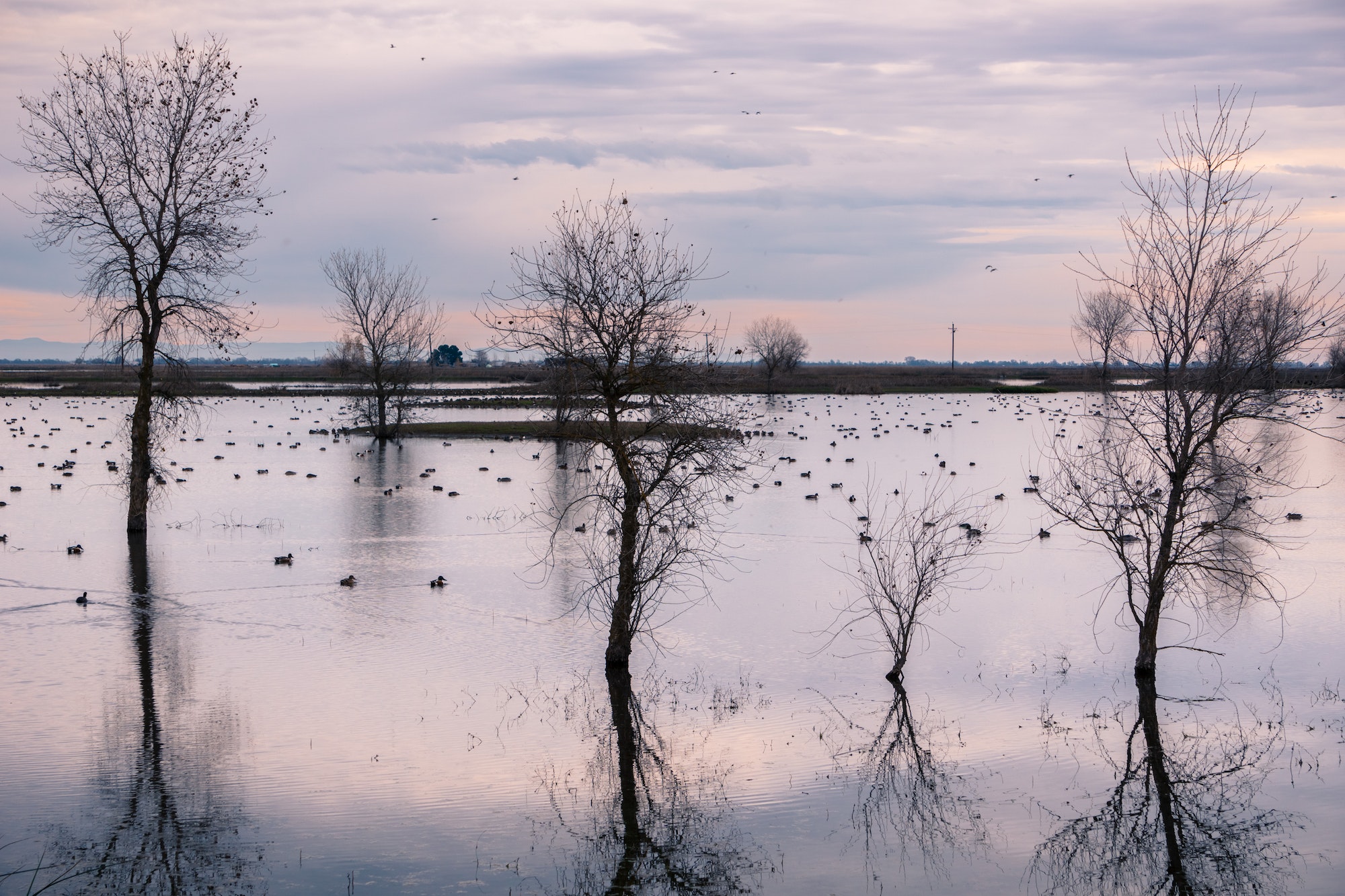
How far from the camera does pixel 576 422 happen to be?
17656 millimetres

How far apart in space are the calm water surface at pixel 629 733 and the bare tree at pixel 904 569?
0.53 m

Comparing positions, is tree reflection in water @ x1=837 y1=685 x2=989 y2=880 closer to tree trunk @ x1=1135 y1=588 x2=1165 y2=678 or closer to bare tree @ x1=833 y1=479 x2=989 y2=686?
bare tree @ x1=833 y1=479 x2=989 y2=686

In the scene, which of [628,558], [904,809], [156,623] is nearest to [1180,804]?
[904,809]

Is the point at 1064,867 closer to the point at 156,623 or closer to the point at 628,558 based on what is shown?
the point at 628,558

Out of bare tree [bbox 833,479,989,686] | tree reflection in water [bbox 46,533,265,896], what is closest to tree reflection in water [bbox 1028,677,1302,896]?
bare tree [bbox 833,479,989,686]

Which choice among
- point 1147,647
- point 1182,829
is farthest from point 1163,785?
point 1147,647

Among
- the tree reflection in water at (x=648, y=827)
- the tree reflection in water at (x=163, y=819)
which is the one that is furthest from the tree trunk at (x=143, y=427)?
the tree reflection in water at (x=648, y=827)

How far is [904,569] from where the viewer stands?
87.5 ft

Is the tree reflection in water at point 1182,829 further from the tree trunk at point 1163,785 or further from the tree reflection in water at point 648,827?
the tree reflection in water at point 648,827

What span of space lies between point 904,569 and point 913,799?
13573 millimetres

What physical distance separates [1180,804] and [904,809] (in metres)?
3.24

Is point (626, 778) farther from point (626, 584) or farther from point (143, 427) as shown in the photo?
point (143, 427)

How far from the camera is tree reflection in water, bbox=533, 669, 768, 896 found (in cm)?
1113

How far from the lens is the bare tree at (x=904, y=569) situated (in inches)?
720
